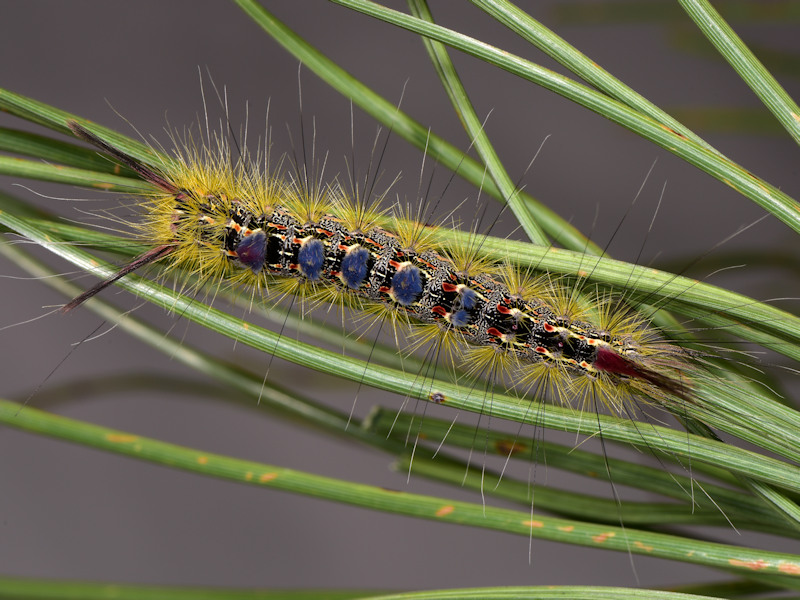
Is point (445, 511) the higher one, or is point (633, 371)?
point (633, 371)

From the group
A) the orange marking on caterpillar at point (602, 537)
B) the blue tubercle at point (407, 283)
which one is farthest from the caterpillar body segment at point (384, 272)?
the orange marking on caterpillar at point (602, 537)

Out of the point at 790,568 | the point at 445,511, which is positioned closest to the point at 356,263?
the point at 445,511

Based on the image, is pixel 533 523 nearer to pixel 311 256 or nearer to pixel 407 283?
pixel 407 283

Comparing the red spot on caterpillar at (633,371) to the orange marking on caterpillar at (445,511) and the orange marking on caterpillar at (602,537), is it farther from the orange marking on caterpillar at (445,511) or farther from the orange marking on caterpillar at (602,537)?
the orange marking on caterpillar at (445,511)

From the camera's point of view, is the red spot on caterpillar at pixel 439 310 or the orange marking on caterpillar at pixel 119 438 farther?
the red spot on caterpillar at pixel 439 310

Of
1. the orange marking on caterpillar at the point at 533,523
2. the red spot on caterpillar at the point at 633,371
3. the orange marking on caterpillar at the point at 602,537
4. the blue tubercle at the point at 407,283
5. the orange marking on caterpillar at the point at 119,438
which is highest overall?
the red spot on caterpillar at the point at 633,371

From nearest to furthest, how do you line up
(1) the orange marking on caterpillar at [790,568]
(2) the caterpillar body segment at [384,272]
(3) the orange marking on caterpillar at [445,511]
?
(1) the orange marking on caterpillar at [790,568] → (3) the orange marking on caterpillar at [445,511] → (2) the caterpillar body segment at [384,272]

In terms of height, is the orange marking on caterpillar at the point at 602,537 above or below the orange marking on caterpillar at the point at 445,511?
above

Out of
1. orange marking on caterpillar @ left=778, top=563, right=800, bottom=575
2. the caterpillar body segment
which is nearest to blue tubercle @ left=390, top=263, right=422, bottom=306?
the caterpillar body segment
